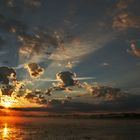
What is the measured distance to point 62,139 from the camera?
350 feet

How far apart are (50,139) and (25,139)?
8.65 metres

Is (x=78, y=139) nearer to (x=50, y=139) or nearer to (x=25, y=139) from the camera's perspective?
(x=50, y=139)

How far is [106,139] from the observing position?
356ft

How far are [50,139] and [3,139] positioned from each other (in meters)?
16.0

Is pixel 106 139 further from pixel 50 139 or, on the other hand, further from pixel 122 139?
pixel 50 139

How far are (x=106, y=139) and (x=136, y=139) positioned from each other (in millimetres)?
10662

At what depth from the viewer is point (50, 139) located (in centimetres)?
10556

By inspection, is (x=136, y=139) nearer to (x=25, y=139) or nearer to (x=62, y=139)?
(x=62, y=139)

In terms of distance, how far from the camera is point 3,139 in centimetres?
10669

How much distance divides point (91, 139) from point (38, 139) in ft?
59.1

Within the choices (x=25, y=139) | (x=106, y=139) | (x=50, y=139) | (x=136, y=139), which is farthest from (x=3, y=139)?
(x=136, y=139)

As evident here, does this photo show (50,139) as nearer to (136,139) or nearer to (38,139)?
(38,139)

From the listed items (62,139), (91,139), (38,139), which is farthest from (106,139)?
(38,139)

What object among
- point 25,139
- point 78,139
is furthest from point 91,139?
point 25,139
